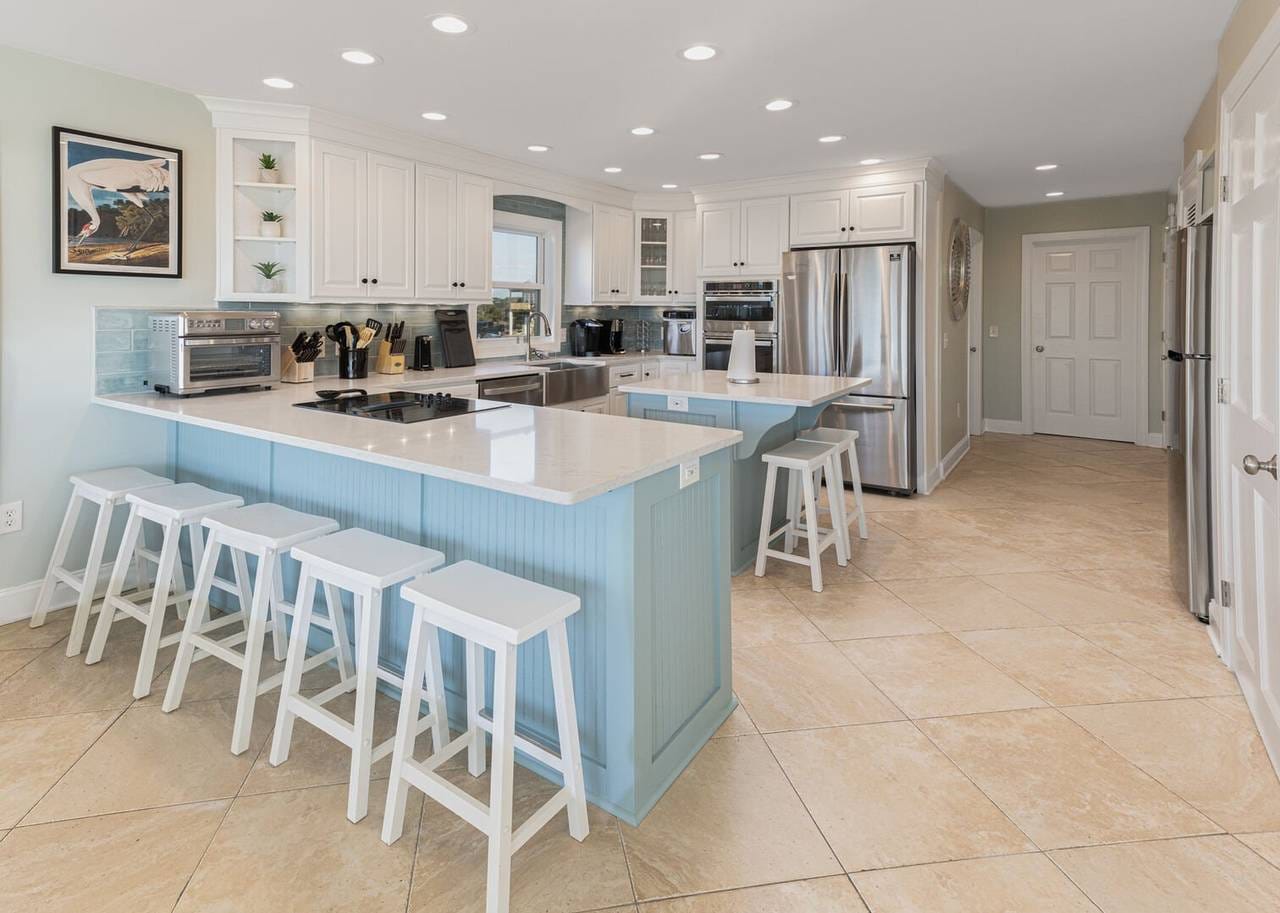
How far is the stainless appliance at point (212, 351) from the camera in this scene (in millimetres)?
3084

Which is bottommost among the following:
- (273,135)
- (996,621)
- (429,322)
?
(996,621)

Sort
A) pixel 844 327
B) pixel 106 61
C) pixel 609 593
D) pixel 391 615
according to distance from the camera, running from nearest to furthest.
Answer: pixel 609 593 < pixel 391 615 < pixel 106 61 < pixel 844 327

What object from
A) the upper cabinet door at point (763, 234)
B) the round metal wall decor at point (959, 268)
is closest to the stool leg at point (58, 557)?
the upper cabinet door at point (763, 234)

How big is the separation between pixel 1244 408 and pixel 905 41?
1793 millimetres

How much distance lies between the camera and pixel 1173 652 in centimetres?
272

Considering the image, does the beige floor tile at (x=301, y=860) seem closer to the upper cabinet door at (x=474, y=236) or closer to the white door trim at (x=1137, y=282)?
the upper cabinet door at (x=474, y=236)

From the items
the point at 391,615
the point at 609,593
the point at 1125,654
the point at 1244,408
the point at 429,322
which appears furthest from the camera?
the point at 429,322

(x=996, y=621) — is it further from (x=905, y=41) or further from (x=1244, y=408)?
(x=905, y=41)

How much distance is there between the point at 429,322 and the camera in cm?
490

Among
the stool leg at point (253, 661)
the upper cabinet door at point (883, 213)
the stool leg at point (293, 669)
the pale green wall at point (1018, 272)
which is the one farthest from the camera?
the pale green wall at point (1018, 272)

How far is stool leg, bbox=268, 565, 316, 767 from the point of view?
78.8 inches

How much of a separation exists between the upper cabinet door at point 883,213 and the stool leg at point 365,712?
14.4 ft

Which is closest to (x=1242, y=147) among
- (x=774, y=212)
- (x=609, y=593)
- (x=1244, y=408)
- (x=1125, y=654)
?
(x=1244, y=408)

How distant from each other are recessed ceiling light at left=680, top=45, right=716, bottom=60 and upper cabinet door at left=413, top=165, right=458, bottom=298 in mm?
2021
